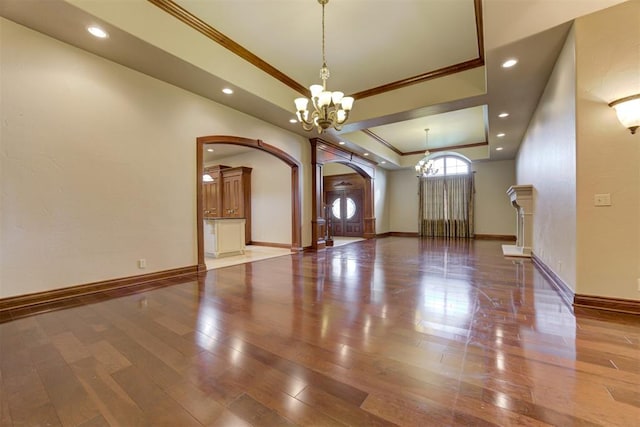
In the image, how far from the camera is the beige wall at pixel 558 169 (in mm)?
3066

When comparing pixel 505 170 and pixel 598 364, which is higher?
pixel 505 170

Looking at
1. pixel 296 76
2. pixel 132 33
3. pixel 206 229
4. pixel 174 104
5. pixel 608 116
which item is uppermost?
pixel 296 76

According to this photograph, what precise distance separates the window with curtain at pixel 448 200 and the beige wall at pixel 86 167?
9.48 meters

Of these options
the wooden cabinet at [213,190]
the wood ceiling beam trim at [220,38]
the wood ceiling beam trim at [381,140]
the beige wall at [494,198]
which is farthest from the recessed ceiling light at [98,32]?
the beige wall at [494,198]

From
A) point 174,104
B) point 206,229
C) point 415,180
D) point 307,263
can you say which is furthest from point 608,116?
point 415,180

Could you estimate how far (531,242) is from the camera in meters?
6.03

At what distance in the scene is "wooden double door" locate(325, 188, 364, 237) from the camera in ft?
37.4

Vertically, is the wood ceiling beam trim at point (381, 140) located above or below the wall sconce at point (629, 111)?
above

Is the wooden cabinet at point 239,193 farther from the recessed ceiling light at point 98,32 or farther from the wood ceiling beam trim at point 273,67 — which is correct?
the recessed ceiling light at point 98,32

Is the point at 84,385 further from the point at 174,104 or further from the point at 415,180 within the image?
the point at 415,180

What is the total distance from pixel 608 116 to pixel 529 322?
2.28m

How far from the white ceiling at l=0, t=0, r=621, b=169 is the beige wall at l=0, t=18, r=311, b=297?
35 cm

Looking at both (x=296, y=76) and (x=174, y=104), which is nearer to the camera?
(x=174, y=104)

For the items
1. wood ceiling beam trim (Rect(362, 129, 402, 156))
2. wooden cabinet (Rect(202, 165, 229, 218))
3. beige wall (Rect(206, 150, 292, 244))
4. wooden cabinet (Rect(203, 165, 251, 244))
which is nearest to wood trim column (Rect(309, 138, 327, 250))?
beige wall (Rect(206, 150, 292, 244))
